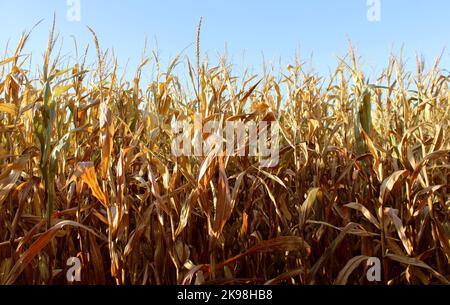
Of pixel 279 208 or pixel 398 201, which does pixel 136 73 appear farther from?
pixel 398 201

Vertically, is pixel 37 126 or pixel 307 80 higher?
pixel 307 80

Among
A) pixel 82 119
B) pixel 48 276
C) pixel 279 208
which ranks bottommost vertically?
pixel 48 276

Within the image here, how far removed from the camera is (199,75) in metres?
1.75

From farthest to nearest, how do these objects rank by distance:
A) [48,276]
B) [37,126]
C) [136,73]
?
[136,73]
[48,276]
[37,126]

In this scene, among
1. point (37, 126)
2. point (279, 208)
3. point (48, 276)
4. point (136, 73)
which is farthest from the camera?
point (136, 73)

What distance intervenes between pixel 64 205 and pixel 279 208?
1.15 metres

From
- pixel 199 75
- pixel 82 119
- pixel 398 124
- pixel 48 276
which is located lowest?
pixel 48 276

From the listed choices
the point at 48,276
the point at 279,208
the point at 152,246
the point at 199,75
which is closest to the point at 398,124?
the point at 279,208

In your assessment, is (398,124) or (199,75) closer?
(199,75)

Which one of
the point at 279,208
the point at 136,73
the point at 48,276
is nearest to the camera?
the point at 48,276
